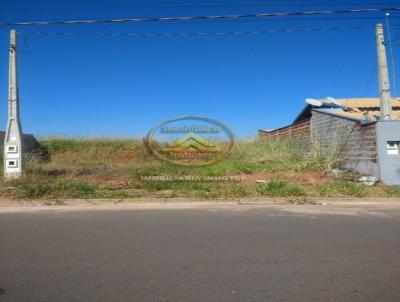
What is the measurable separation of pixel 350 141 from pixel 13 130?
1105cm

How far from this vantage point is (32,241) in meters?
5.24

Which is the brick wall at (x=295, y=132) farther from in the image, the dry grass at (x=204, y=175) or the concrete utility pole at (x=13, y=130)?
the concrete utility pole at (x=13, y=130)

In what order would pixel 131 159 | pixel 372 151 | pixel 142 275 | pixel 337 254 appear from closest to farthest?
pixel 142 275 → pixel 337 254 → pixel 372 151 → pixel 131 159

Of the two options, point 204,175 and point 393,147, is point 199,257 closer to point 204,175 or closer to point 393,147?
point 204,175

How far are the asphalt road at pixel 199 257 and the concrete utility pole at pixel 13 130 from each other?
13.5 feet

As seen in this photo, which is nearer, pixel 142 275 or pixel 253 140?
pixel 142 275

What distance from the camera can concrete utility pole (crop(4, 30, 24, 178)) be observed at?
432 inches

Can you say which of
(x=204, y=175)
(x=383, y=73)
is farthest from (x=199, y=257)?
(x=383, y=73)

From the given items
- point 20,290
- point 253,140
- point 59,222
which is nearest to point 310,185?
point 59,222

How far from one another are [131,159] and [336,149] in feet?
33.3

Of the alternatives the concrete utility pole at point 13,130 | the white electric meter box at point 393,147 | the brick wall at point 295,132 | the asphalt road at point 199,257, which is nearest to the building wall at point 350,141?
the white electric meter box at point 393,147

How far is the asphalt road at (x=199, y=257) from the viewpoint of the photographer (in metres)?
3.45

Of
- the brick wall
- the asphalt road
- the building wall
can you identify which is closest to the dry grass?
the building wall

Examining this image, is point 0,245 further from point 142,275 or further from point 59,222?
point 142,275
